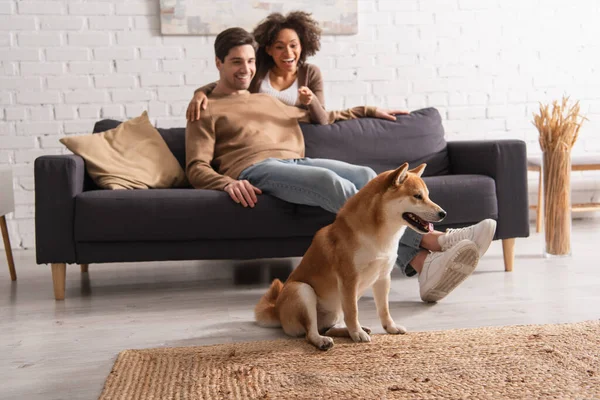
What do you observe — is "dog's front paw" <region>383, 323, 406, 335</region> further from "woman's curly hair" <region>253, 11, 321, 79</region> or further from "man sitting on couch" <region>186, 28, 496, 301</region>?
"woman's curly hair" <region>253, 11, 321, 79</region>

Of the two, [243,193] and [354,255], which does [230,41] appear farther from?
[354,255]

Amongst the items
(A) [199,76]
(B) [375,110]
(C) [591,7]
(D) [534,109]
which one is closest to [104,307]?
(B) [375,110]

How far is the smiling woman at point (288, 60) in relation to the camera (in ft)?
10.3

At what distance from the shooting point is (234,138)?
9.39 feet

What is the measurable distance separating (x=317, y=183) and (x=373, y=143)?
0.77m

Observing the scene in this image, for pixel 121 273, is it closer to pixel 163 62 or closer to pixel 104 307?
pixel 104 307

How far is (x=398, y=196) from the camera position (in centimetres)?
182

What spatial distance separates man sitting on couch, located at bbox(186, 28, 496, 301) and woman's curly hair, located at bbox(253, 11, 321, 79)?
0.90ft

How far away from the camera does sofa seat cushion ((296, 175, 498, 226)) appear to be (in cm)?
275

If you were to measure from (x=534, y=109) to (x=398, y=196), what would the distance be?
112 inches

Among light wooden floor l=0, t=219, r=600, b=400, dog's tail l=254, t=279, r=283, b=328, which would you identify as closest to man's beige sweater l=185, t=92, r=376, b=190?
light wooden floor l=0, t=219, r=600, b=400

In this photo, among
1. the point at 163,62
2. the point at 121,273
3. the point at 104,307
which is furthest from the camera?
the point at 163,62

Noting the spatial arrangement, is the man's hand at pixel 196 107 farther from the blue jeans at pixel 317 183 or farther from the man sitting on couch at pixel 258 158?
the blue jeans at pixel 317 183

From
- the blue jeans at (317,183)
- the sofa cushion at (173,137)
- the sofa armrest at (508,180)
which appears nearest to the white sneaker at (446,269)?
the blue jeans at (317,183)
